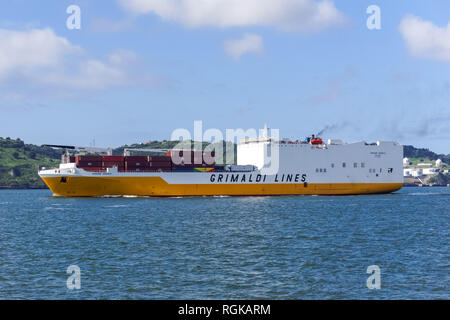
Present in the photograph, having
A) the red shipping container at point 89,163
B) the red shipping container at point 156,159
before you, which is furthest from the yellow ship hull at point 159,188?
the red shipping container at point 156,159

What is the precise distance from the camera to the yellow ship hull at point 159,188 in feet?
179

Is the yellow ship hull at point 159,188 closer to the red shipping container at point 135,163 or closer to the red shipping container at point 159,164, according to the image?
the red shipping container at point 159,164

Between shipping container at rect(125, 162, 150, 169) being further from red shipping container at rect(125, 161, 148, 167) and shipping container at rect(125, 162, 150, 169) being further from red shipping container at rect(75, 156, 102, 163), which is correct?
red shipping container at rect(75, 156, 102, 163)

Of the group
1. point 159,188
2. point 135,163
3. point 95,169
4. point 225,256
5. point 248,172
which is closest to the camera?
point 225,256

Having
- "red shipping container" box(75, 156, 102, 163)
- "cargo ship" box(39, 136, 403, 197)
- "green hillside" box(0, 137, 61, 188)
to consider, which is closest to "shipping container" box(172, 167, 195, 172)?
"cargo ship" box(39, 136, 403, 197)

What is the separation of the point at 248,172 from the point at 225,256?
3768 cm

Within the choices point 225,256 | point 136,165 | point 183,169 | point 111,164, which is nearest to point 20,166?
point 111,164

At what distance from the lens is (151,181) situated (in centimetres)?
5534

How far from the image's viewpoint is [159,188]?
55750mm

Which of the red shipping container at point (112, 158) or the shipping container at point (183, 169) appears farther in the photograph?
the red shipping container at point (112, 158)

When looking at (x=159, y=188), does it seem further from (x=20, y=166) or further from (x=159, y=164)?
(x=20, y=166)

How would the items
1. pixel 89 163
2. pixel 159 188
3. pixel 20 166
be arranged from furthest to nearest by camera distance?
1. pixel 20 166
2. pixel 89 163
3. pixel 159 188

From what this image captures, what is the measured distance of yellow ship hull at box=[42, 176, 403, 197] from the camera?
54.6 m

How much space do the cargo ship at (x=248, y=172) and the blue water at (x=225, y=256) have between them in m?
17.3
